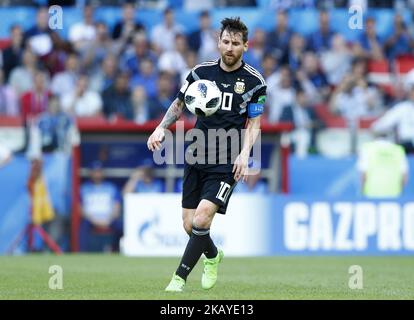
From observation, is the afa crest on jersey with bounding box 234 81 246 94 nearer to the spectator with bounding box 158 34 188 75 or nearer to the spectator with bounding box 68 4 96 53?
the spectator with bounding box 158 34 188 75

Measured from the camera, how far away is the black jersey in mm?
10461

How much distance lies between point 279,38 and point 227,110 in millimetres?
12772

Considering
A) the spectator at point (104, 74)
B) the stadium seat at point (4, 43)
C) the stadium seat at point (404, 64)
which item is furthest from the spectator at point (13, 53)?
the stadium seat at point (404, 64)

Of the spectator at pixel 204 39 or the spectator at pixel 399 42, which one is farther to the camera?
the spectator at pixel 399 42

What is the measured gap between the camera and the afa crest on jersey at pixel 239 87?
10477mm

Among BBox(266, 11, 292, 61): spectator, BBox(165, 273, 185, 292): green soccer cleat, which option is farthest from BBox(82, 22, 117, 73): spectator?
BBox(165, 273, 185, 292): green soccer cleat

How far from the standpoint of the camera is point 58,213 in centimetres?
1967

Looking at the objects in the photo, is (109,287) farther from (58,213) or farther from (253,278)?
(58,213)

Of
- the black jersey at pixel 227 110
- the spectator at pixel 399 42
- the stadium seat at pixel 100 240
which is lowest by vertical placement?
the stadium seat at pixel 100 240

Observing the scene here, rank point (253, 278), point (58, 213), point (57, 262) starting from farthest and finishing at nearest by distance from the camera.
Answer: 1. point (58, 213)
2. point (57, 262)
3. point (253, 278)

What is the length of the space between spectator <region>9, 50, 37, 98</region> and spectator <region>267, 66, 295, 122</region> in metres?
4.61

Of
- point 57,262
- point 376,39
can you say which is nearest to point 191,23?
point 376,39

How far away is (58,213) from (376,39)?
28.0 feet

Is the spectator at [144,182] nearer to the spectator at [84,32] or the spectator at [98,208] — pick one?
the spectator at [98,208]
